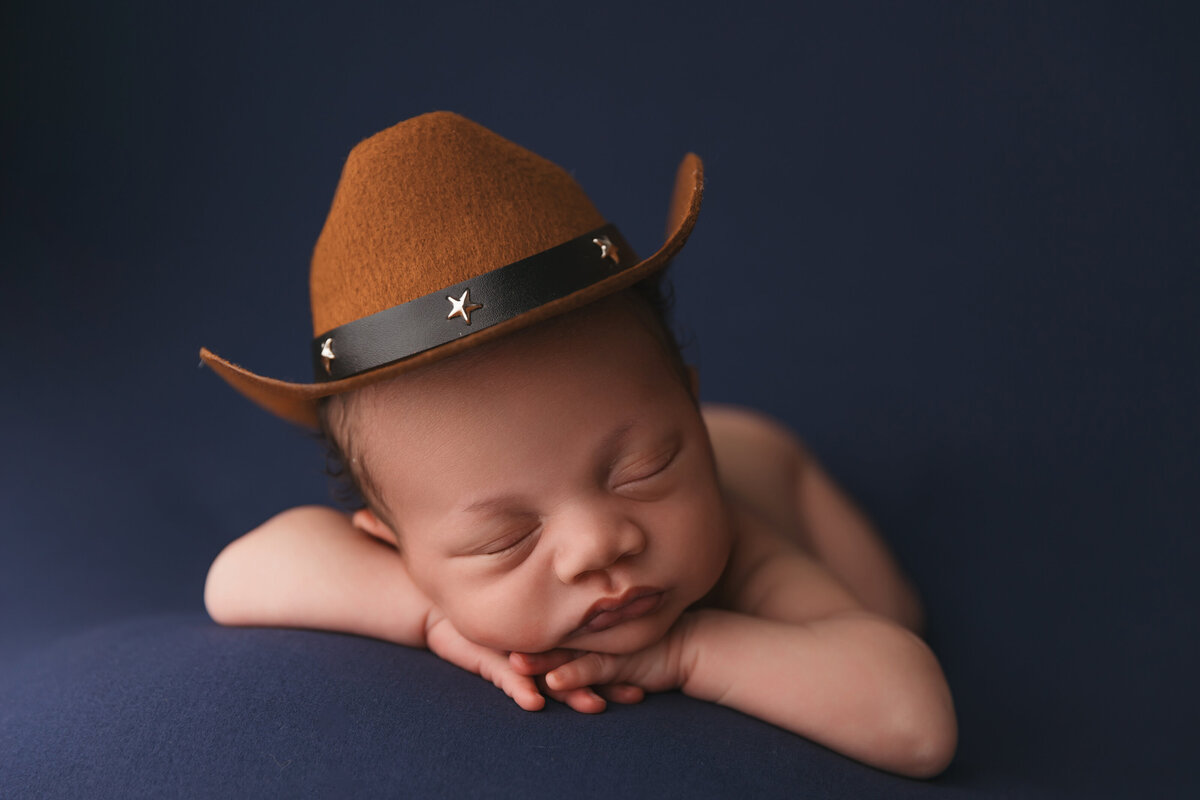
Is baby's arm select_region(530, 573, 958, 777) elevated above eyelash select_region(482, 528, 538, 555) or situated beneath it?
situated beneath

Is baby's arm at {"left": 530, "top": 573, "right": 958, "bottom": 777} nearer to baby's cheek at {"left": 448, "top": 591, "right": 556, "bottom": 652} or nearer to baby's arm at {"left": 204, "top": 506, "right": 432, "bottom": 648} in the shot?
baby's cheek at {"left": 448, "top": 591, "right": 556, "bottom": 652}

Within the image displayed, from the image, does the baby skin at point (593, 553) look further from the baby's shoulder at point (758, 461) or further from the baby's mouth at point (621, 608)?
the baby's shoulder at point (758, 461)

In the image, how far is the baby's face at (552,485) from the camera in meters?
1.09

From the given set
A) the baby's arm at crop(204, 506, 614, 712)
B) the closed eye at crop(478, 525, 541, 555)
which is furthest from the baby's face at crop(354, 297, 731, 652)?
the baby's arm at crop(204, 506, 614, 712)

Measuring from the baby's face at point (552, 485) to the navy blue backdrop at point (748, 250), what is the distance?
Result: 0.79 meters

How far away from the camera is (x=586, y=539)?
42.4 inches

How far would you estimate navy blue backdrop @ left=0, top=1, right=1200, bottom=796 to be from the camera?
6.06 feet

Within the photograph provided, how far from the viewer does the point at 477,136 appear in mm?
1207

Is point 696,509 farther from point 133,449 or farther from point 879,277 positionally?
point 133,449

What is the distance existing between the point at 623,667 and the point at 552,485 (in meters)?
0.26

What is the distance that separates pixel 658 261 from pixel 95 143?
1.53 metres

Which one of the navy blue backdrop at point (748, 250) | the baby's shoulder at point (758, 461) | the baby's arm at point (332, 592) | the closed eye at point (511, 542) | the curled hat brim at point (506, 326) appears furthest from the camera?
the navy blue backdrop at point (748, 250)

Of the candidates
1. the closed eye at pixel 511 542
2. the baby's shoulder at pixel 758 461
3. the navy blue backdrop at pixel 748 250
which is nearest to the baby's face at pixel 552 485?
the closed eye at pixel 511 542

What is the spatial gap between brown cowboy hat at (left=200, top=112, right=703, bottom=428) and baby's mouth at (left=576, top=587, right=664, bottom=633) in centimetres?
33
